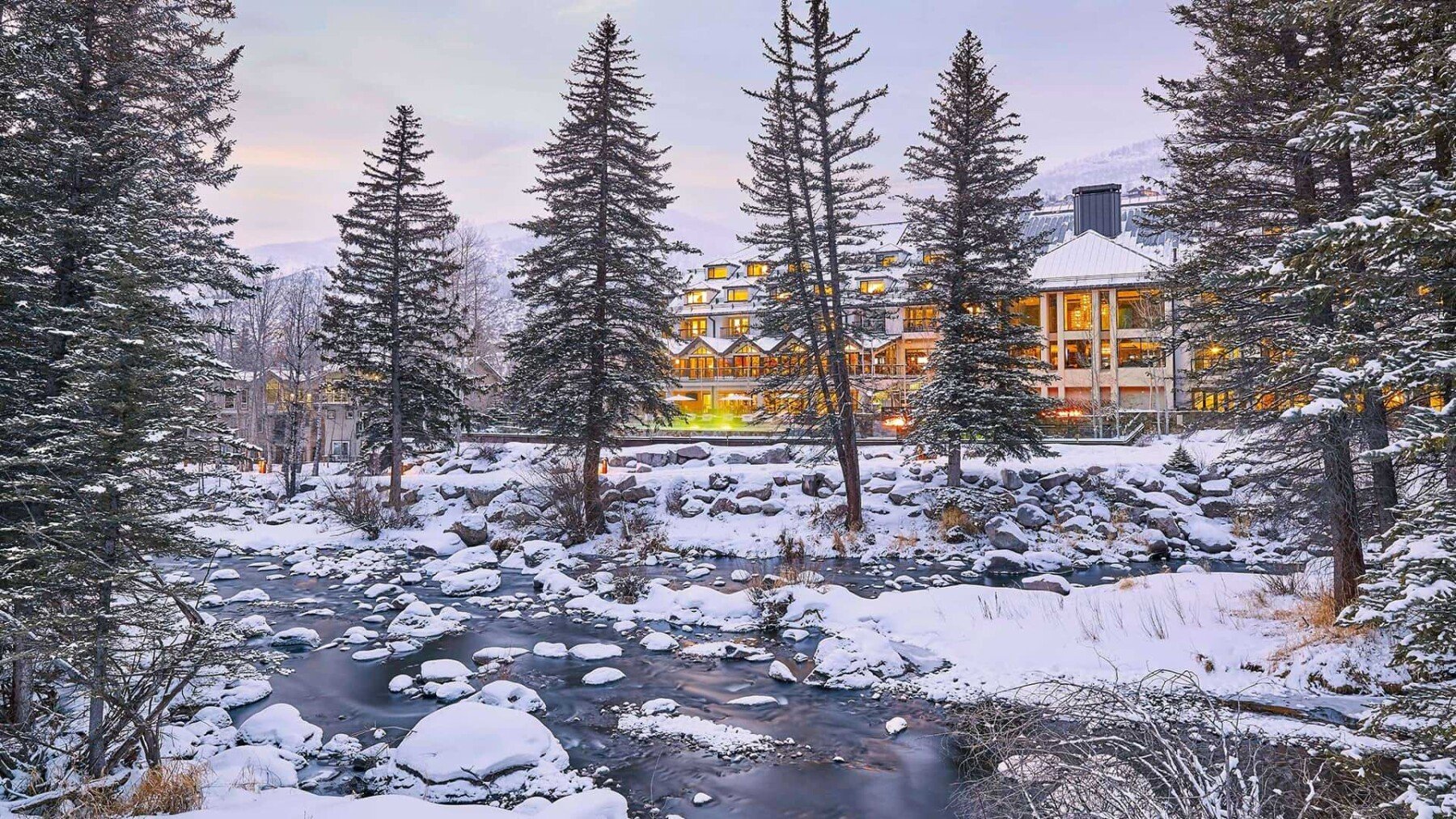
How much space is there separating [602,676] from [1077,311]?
148 ft

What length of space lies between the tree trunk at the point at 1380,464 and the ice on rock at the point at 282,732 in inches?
616

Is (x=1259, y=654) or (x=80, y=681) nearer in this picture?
(x=80, y=681)

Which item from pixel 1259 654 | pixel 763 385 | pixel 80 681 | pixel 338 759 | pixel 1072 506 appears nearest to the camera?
pixel 80 681

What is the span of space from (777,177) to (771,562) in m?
12.4

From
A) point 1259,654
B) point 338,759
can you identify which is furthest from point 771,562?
point 338,759

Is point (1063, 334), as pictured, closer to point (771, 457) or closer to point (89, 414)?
point (771, 457)

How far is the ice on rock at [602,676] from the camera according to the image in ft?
40.4

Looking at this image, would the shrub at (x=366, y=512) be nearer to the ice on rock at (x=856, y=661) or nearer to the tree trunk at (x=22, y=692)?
the tree trunk at (x=22, y=692)

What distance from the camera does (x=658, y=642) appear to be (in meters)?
14.3

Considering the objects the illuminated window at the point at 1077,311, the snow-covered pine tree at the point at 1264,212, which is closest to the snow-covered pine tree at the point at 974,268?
the snow-covered pine tree at the point at 1264,212

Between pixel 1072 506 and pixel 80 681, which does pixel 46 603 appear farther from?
pixel 1072 506

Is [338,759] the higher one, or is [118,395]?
[118,395]

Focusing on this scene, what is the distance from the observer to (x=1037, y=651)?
12.6 meters

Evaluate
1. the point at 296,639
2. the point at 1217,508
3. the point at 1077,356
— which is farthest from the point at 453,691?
the point at 1077,356
